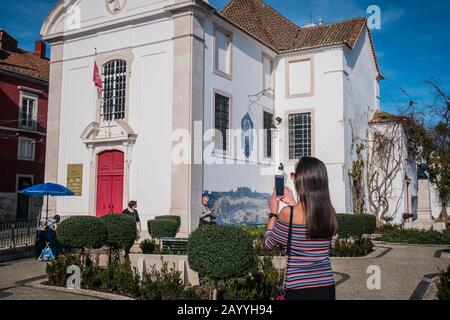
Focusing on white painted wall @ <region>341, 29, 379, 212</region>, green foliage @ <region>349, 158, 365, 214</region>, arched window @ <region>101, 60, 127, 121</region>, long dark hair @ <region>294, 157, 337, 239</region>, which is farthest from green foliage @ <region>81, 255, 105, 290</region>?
green foliage @ <region>349, 158, 365, 214</region>

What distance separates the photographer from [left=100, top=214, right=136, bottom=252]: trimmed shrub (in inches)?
373

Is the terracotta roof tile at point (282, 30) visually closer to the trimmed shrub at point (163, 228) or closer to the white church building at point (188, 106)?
the white church building at point (188, 106)

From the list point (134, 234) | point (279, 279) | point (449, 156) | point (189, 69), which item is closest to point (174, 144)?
point (189, 69)

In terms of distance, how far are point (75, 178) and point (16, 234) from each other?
4.70m

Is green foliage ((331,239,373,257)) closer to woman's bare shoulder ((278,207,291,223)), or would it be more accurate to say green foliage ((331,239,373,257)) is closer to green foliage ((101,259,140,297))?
green foliage ((101,259,140,297))

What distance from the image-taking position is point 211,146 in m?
16.3

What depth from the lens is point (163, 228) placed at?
13.9 m

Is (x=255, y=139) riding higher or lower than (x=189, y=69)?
lower

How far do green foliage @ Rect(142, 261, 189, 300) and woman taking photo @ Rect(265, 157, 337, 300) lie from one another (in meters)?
3.80

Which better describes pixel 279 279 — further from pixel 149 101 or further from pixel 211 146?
pixel 149 101

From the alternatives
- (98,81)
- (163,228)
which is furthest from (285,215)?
(98,81)

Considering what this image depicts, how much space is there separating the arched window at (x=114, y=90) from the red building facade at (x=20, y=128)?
11.1 m
